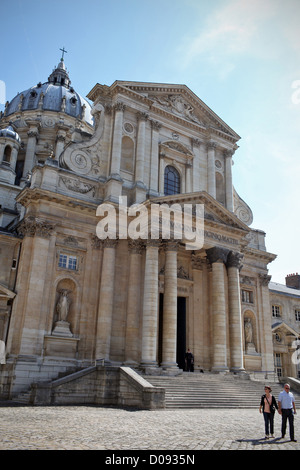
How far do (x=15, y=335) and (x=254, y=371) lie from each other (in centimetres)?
1564

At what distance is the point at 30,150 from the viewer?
137 feet

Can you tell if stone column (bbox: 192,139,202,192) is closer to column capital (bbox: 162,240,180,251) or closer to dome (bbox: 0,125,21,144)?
column capital (bbox: 162,240,180,251)

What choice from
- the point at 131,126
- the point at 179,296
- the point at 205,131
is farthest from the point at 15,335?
the point at 205,131

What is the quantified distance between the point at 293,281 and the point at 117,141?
27867 millimetres

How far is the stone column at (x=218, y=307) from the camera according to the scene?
2366cm

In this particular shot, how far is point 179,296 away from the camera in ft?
85.7

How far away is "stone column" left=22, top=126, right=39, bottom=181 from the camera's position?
135 feet

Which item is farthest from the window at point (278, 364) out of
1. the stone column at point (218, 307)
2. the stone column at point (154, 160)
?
the stone column at point (154, 160)

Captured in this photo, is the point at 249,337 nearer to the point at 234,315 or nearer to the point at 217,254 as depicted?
the point at 234,315

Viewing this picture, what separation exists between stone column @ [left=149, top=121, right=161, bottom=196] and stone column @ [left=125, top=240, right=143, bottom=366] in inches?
163

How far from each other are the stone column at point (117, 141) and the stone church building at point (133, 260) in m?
0.06
